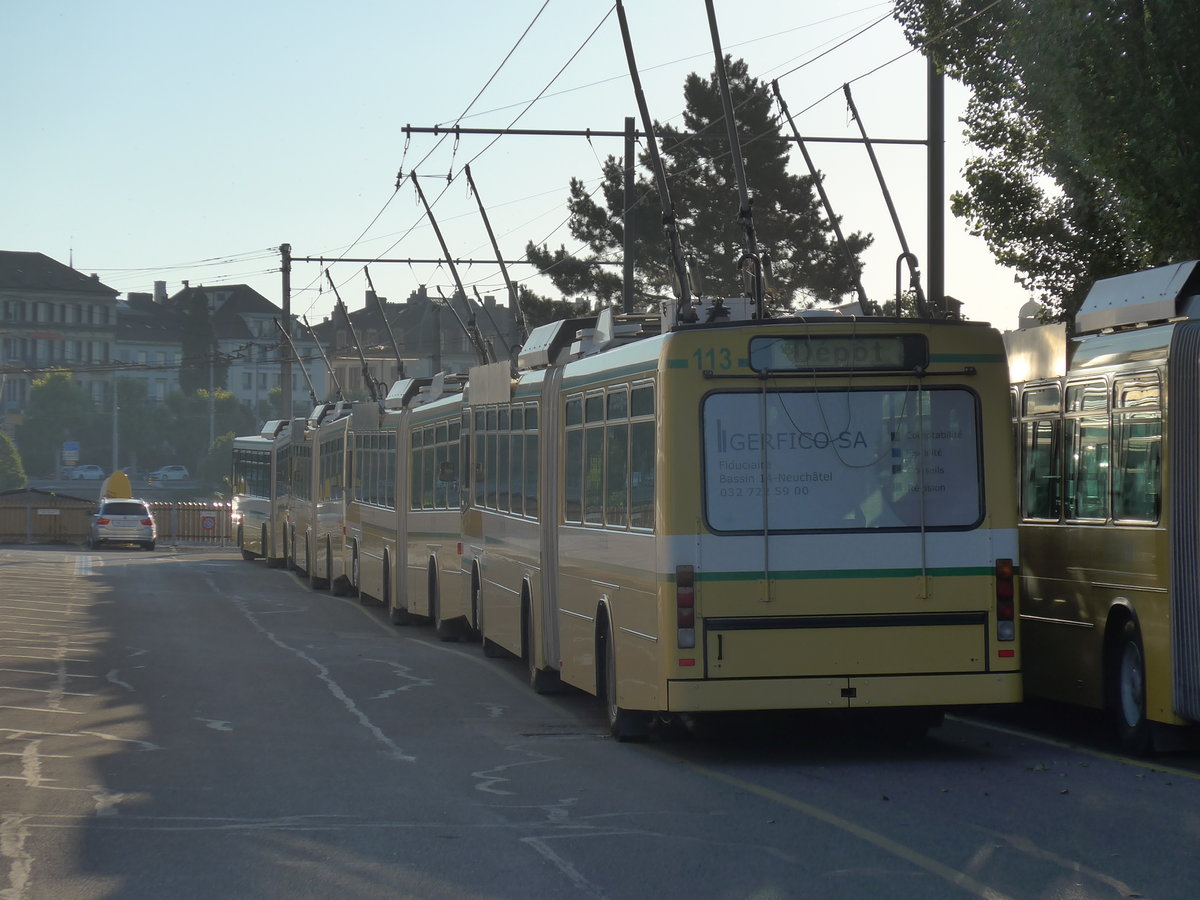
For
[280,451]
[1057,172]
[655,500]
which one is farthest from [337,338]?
[655,500]

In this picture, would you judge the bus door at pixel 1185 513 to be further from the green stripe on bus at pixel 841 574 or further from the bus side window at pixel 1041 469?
the bus side window at pixel 1041 469

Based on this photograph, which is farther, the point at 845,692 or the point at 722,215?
the point at 722,215

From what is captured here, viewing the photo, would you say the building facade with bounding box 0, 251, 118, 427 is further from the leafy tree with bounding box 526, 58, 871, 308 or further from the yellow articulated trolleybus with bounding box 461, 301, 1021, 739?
the yellow articulated trolleybus with bounding box 461, 301, 1021, 739

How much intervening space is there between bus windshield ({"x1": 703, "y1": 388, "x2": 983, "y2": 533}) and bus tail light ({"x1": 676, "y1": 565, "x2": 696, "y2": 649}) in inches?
12.4

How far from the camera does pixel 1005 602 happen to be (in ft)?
37.1

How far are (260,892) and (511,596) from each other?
9392mm

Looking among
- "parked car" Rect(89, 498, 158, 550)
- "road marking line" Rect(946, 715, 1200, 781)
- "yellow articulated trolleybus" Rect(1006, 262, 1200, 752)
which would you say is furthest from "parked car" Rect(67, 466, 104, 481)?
"yellow articulated trolleybus" Rect(1006, 262, 1200, 752)

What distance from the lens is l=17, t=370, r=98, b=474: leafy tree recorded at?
132 metres

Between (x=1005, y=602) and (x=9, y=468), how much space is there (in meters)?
107

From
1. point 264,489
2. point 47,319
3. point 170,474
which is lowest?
point 264,489

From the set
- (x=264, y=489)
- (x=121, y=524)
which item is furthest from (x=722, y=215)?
(x=121, y=524)

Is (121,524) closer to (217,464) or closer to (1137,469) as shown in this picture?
(1137,469)

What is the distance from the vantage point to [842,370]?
446 inches

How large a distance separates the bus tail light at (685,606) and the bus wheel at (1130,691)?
2662 millimetres
